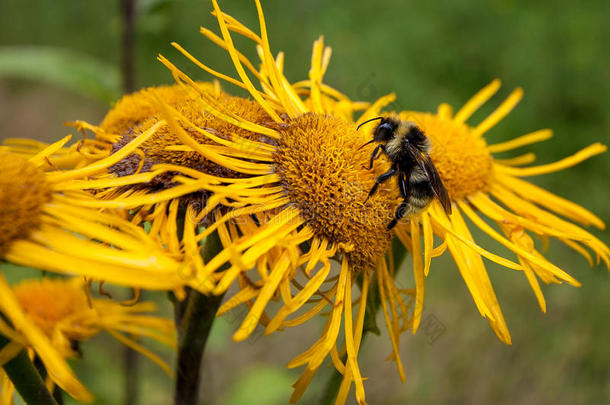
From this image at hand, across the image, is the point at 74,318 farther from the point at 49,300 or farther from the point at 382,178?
the point at 382,178

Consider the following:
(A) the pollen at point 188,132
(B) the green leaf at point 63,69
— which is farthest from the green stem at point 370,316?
(B) the green leaf at point 63,69

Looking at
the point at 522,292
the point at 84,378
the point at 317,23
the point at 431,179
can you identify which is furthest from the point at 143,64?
the point at 431,179

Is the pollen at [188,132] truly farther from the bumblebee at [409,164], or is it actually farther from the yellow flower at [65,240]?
the bumblebee at [409,164]

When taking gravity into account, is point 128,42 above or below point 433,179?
above

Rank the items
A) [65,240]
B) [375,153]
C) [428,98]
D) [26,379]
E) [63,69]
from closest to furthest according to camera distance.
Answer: [65,240], [26,379], [375,153], [63,69], [428,98]

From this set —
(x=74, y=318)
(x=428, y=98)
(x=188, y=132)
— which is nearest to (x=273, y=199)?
(x=188, y=132)

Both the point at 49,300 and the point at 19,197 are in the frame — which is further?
the point at 49,300

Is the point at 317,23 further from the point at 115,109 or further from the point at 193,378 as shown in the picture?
the point at 193,378
